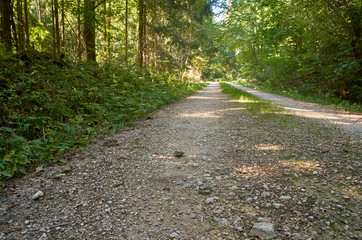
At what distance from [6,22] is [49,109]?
11.4ft

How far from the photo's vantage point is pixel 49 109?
13.5ft

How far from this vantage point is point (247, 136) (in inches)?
152

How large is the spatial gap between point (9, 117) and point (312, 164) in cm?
463

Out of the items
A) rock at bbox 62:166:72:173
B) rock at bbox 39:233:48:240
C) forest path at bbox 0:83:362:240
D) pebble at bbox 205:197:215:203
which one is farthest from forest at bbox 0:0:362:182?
pebble at bbox 205:197:215:203

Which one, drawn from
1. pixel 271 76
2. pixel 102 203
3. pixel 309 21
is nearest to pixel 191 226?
pixel 102 203

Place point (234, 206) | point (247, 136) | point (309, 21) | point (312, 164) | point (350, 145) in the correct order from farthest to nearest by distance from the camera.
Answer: point (309, 21)
point (247, 136)
point (350, 145)
point (312, 164)
point (234, 206)

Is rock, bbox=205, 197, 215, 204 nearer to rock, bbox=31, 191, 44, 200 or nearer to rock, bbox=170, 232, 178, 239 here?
rock, bbox=170, 232, 178, 239

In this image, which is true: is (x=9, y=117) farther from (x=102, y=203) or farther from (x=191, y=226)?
(x=191, y=226)

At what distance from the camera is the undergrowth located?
2.78 meters

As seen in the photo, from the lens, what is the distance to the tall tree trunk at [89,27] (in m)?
7.33

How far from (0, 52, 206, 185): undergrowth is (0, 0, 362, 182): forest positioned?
0.7 inches

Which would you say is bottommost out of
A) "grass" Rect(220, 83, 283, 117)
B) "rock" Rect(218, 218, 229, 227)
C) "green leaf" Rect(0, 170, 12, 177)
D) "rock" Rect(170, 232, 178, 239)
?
"rock" Rect(170, 232, 178, 239)

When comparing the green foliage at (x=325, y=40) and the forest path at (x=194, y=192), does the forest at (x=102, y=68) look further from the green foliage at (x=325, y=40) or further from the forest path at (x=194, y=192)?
the forest path at (x=194, y=192)

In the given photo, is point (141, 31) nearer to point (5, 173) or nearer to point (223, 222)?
point (5, 173)
